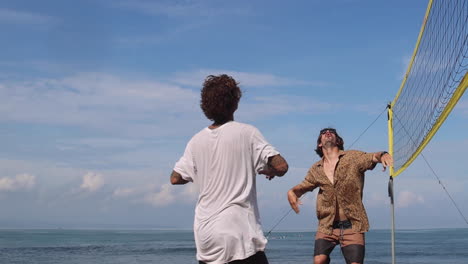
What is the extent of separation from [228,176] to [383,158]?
8.83 ft

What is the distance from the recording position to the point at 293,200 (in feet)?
19.7

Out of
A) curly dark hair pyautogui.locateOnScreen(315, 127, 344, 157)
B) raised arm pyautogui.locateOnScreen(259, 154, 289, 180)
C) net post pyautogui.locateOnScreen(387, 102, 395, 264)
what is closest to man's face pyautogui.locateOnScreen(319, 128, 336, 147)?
curly dark hair pyautogui.locateOnScreen(315, 127, 344, 157)

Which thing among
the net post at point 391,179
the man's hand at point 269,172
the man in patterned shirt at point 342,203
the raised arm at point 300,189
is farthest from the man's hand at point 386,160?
the man's hand at point 269,172

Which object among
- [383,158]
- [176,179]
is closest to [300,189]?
[383,158]

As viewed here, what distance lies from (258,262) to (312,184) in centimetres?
300

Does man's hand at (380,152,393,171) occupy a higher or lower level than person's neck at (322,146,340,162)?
lower

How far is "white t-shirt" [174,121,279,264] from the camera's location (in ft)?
10.7

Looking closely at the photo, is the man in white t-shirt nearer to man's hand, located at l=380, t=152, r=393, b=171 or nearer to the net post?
man's hand, located at l=380, t=152, r=393, b=171

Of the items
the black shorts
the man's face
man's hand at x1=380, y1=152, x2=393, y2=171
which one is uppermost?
the man's face

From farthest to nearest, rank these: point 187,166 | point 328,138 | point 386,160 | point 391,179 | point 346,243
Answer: point 391,179 < point 328,138 < point 346,243 < point 386,160 < point 187,166

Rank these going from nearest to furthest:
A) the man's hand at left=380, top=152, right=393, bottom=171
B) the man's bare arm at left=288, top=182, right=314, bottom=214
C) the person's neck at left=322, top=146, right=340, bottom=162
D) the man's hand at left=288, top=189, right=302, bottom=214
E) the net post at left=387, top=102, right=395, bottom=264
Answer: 1. the man's hand at left=380, top=152, right=393, bottom=171
2. the man's hand at left=288, top=189, right=302, bottom=214
3. the man's bare arm at left=288, top=182, right=314, bottom=214
4. the person's neck at left=322, top=146, right=340, bottom=162
5. the net post at left=387, top=102, right=395, bottom=264

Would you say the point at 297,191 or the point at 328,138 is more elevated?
the point at 328,138

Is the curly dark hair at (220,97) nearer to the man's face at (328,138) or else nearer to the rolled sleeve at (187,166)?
the rolled sleeve at (187,166)

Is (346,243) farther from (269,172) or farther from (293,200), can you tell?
(269,172)
